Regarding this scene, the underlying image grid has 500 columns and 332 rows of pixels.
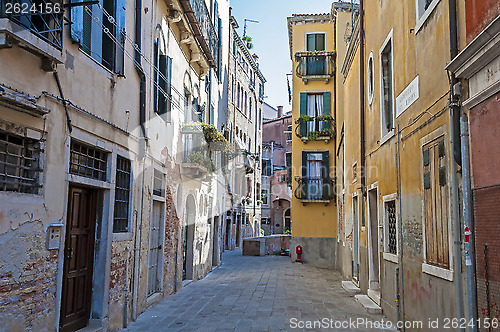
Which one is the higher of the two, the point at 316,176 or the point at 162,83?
the point at 162,83

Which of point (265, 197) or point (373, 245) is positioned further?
point (265, 197)

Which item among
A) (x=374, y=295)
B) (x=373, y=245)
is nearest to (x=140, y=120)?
(x=373, y=245)

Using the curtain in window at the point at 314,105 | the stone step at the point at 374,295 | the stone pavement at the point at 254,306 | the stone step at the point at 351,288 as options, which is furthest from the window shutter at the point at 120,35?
the curtain in window at the point at 314,105

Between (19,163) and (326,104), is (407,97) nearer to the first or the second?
(19,163)

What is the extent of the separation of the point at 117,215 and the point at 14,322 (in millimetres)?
2913

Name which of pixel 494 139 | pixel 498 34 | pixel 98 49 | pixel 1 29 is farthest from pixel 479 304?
pixel 98 49

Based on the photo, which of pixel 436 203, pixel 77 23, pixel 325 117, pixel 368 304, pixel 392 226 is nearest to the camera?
pixel 436 203

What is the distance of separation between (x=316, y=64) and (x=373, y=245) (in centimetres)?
1209

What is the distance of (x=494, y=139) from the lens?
13.5 feet

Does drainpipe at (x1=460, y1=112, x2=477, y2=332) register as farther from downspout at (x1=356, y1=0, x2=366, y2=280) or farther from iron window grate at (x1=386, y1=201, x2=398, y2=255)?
downspout at (x1=356, y1=0, x2=366, y2=280)

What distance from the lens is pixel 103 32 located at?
679 cm

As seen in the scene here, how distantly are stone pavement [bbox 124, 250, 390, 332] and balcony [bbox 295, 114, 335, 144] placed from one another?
A: 706cm

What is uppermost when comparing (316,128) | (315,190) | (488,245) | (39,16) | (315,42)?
(315,42)

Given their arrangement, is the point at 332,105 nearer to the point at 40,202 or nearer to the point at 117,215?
the point at 117,215
